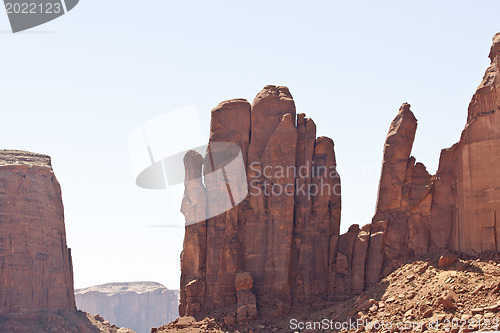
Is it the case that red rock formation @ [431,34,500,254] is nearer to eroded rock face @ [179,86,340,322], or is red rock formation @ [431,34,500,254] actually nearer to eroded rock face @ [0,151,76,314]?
eroded rock face @ [179,86,340,322]

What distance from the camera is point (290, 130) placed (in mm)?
72438

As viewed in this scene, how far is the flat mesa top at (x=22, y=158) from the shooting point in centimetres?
10856

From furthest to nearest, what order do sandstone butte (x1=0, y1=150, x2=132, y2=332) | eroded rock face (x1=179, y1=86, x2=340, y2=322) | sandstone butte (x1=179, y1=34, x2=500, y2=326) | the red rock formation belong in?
sandstone butte (x1=0, y1=150, x2=132, y2=332)
eroded rock face (x1=179, y1=86, x2=340, y2=322)
sandstone butte (x1=179, y1=34, x2=500, y2=326)
the red rock formation

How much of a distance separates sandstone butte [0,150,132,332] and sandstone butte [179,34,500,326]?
1286 inches

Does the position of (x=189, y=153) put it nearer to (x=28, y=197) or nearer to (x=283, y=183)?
(x=283, y=183)

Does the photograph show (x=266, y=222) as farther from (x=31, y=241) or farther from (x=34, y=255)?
(x=31, y=241)

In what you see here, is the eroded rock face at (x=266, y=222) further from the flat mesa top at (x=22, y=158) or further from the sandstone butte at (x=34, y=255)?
the flat mesa top at (x=22, y=158)

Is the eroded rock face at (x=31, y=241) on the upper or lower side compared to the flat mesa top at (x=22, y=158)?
lower

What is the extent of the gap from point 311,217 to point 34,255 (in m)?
43.5

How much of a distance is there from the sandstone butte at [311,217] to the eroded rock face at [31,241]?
33854mm

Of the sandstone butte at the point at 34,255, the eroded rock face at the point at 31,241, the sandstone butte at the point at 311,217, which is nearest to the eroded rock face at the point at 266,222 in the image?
the sandstone butte at the point at 311,217

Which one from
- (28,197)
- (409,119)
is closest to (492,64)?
(409,119)

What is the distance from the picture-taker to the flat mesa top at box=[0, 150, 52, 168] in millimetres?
A: 108562

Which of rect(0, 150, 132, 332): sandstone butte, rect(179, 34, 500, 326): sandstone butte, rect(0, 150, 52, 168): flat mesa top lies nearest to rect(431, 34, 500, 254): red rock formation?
rect(179, 34, 500, 326): sandstone butte
